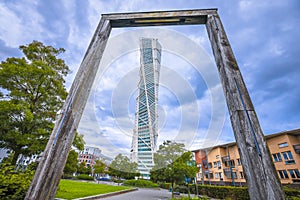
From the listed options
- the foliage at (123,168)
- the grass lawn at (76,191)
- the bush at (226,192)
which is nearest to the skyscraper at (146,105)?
the foliage at (123,168)

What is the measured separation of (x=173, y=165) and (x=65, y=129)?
12787 millimetres

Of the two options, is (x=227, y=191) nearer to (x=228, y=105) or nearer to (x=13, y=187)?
(x=228, y=105)

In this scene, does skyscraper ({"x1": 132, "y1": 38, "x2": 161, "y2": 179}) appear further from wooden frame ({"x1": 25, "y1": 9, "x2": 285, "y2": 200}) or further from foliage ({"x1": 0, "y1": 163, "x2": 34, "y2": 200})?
wooden frame ({"x1": 25, "y1": 9, "x2": 285, "y2": 200})

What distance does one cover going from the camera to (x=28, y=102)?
6.42 m

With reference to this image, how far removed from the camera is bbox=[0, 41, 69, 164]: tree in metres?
5.62

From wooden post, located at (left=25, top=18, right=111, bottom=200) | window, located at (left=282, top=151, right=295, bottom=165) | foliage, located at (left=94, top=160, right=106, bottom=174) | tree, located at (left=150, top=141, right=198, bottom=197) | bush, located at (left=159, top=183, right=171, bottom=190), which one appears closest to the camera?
wooden post, located at (left=25, top=18, right=111, bottom=200)

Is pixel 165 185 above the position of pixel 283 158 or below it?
below

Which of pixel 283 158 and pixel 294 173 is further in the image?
pixel 283 158

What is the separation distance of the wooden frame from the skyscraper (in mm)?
47199

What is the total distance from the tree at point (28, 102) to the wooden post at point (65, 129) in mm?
5452

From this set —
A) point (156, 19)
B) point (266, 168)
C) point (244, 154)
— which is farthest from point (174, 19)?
point (266, 168)

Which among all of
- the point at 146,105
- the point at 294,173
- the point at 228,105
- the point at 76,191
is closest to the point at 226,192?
the point at 294,173

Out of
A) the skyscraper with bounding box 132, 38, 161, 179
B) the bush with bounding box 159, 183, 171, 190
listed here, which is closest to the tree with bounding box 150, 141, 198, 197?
the bush with bounding box 159, 183, 171, 190

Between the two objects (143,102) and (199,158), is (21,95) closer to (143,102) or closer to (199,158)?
(199,158)
